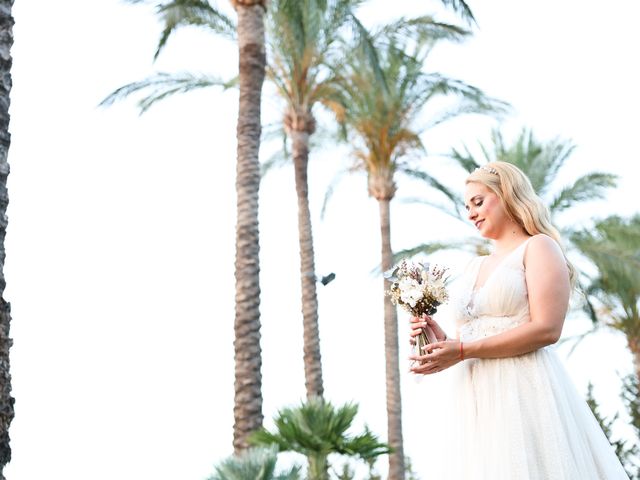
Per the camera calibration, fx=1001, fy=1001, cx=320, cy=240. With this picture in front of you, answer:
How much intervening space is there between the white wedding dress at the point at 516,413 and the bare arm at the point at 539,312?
0.26 feet

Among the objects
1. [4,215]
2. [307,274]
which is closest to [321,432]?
[4,215]

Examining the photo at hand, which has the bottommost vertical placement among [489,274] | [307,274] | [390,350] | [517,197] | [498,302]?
[498,302]

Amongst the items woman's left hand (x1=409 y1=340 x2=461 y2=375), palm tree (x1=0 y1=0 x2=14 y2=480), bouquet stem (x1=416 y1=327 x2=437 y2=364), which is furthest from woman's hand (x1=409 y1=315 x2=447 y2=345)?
palm tree (x1=0 y1=0 x2=14 y2=480)

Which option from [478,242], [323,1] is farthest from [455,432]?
[478,242]

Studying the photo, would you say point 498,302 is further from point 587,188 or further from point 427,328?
point 587,188

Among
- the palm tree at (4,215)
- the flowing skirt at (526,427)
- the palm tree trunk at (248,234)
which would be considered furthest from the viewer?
the palm tree trunk at (248,234)

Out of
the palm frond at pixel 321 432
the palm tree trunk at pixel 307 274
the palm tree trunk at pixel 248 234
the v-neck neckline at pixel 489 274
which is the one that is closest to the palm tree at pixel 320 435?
the palm frond at pixel 321 432

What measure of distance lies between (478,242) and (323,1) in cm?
834

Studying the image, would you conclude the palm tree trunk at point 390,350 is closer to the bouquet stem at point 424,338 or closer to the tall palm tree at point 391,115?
the tall palm tree at point 391,115

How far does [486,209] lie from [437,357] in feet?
2.14

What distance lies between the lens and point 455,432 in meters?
3.77

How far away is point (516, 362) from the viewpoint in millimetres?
3693

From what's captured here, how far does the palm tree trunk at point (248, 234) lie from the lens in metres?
14.2

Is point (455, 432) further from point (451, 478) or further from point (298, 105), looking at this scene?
point (298, 105)
